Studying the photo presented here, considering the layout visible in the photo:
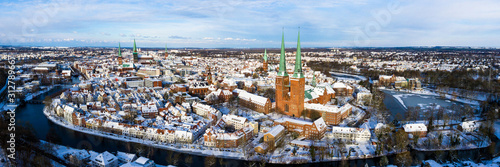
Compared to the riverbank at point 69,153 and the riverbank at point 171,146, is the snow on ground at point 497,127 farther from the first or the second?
the riverbank at point 69,153

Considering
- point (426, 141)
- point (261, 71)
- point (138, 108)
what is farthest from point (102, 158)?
point (261, 71)

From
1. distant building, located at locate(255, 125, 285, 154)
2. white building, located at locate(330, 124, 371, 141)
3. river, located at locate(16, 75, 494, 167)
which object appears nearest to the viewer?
river, located at locate(16, 75, 494, 167)

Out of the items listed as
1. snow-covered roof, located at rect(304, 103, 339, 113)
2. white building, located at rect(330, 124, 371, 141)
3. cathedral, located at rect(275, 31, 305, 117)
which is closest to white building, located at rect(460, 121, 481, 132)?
white building, located at rect(330, 124, 371, 141)

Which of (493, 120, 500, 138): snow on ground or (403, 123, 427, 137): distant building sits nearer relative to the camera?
(403, 123, 427, 137): distant building

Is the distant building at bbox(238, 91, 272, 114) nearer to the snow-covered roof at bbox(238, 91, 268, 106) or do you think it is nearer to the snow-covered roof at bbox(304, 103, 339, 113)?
the snow-covered roof at bbox(238, 91, 268, 106)

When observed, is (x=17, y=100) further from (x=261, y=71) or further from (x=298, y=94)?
(x=261, y=71)

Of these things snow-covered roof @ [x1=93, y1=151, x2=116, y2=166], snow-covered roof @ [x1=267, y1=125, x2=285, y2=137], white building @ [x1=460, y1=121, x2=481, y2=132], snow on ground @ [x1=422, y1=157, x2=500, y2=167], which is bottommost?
snow on ground @ [x1=422, y1=157, x2=500, y2=167]

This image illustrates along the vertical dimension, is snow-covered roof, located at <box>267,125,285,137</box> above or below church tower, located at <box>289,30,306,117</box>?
below

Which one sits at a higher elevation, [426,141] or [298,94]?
[298,94]
